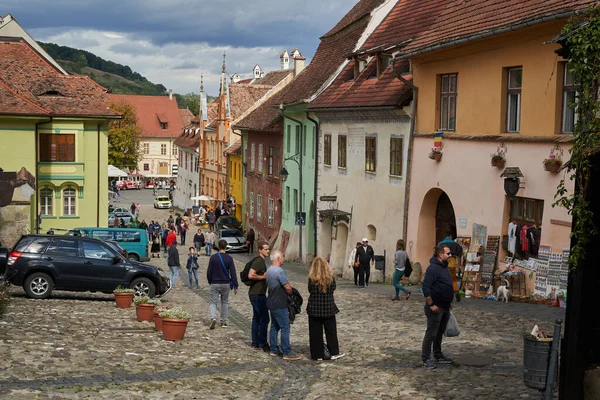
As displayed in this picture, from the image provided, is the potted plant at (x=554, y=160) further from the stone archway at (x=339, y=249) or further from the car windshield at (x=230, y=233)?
the car windshield at (x=230, y=233)

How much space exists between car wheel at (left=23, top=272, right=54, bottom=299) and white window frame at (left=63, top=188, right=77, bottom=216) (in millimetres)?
23640

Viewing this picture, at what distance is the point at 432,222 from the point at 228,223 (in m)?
32.2

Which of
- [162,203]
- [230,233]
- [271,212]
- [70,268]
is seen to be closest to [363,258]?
[70,268]

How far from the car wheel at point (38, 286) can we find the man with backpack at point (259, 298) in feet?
27.6

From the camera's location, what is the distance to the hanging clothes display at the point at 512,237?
21.7m

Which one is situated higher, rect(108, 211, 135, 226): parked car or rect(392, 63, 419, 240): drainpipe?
rect(392, 63, 419, 240): drainpipe

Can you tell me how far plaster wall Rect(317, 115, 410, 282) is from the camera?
2977 centimetres

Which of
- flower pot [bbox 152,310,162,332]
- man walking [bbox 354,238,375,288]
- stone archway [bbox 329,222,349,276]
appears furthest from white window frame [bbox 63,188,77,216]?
flower pot [bbox 152,310,162,332]

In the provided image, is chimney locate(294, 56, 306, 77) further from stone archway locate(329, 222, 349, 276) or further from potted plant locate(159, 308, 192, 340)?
potted plant locate(159, 308, 192, 340)

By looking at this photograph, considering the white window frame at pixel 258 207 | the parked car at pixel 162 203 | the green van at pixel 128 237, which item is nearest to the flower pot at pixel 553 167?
the green van at pixel 128 237

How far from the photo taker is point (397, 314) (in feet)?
65.5

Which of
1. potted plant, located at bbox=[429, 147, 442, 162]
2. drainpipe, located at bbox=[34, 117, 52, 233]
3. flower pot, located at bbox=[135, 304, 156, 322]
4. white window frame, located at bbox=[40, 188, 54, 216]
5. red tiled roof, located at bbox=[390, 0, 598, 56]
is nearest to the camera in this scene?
flower pot, located at bbox=[135, 304, 156, 322]

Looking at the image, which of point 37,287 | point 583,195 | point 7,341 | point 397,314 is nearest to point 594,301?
point 583,195

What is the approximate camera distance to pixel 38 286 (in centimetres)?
2219
